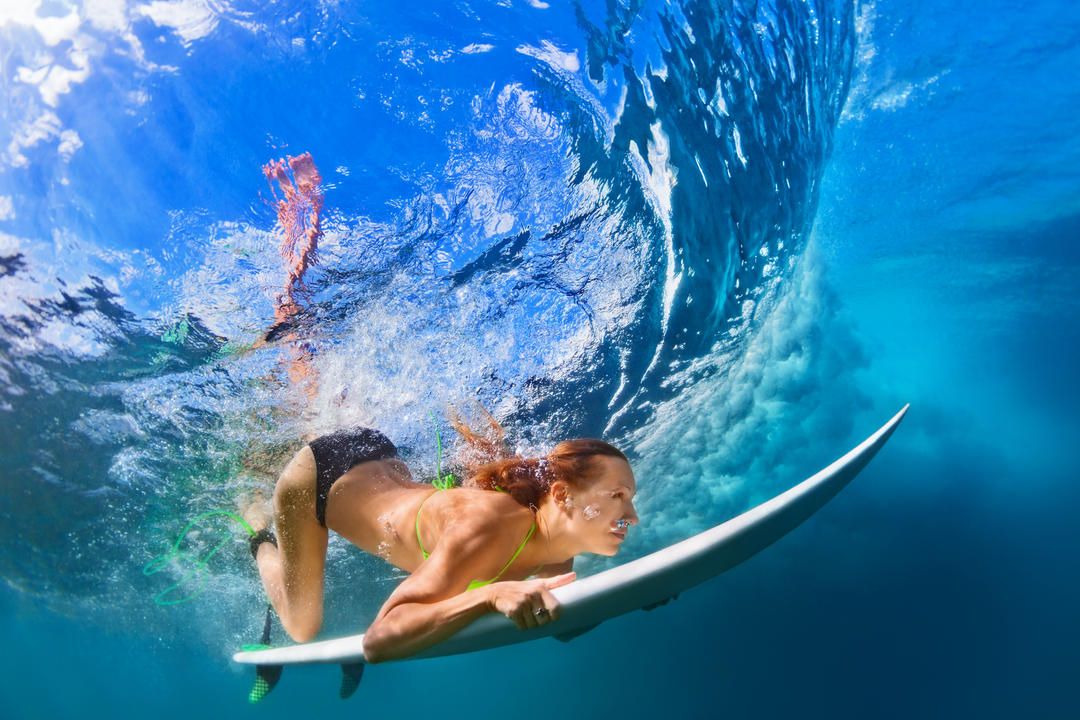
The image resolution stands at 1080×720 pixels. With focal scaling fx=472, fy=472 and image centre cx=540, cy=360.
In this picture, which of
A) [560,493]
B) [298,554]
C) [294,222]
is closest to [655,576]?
[560,493]

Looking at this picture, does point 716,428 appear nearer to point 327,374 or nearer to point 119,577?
point 327,374

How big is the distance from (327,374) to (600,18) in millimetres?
6315

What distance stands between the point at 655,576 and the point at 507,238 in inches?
208

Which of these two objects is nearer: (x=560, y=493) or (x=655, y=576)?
(x=655, y=576)

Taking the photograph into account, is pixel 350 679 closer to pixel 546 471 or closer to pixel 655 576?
pixel 546 471

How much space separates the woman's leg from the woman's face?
2672mm

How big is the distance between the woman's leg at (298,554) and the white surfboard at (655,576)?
7.41 ft

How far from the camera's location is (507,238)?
649 cm

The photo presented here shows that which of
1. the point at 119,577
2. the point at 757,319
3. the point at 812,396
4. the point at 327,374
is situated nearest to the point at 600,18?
the point at 327,374

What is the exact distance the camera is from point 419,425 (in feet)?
30.3

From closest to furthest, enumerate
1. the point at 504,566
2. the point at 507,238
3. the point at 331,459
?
the point at 504,566
the point at 331,459
the point at 507,238

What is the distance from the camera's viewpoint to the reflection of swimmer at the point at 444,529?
6.52 feet

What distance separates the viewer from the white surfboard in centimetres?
193

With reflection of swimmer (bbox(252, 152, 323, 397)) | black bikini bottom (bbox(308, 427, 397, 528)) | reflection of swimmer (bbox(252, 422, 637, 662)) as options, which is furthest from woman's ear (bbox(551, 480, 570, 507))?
reflection of swimmer (bbox(252, 152, 323, 397))
